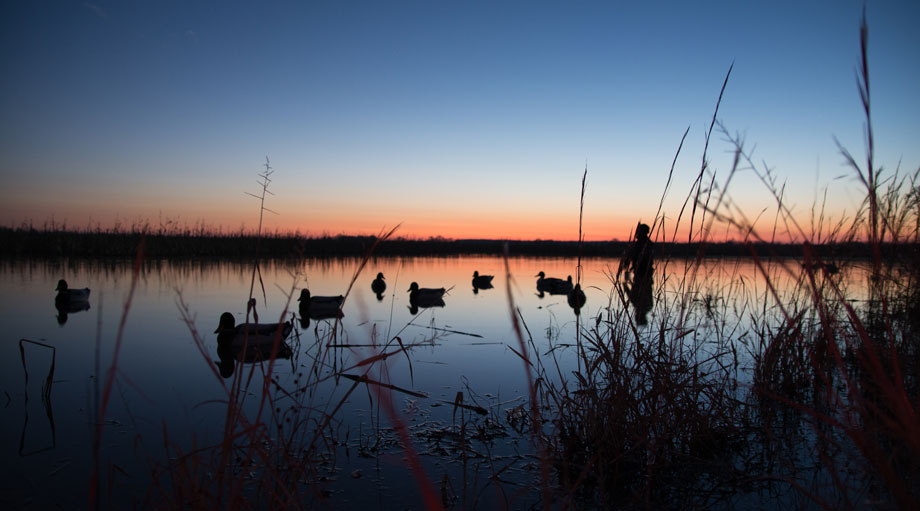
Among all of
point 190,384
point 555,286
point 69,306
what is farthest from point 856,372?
point 69,306

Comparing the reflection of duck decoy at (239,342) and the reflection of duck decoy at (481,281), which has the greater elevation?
the reflection of duck decoy at (481,281)

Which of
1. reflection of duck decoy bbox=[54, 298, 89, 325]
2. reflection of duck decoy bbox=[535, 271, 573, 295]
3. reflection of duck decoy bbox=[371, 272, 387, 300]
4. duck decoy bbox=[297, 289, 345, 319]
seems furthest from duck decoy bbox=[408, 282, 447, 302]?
reflection of duck decoy bbox=[54, 298, 89, 325]

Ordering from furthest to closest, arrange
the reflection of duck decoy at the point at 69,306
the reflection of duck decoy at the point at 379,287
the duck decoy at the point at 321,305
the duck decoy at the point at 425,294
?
the reflection of duck decoy at the point at 379,287
the duck decoy at the point at 425,294
the duck decoy at the point at 321,305
the reflection of duck decoy at the point at 69,306

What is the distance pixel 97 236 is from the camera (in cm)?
2273

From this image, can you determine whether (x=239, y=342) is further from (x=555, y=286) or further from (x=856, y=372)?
(x=555, y=286)

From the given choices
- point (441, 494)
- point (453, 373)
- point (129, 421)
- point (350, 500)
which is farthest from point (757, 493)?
point (129, 421)

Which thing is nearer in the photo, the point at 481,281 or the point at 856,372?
the point at 856,372

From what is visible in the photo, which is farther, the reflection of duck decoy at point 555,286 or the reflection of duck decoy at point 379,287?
the reflection of duck decoy at point 555,286

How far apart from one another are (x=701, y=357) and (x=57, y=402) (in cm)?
602

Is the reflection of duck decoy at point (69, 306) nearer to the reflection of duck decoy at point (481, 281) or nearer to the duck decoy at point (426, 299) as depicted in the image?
the duck decoy at point (426, 299)

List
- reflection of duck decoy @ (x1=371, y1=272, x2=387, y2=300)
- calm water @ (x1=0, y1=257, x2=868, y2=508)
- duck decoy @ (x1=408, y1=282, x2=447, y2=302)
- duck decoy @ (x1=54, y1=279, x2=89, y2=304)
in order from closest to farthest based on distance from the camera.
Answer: calm water @ (x1=0, y1=257, x2=868, y2=508), duck decoy @ (x1=54, y1=279, x2=89, y2=304), duck decoy @ (x1=408, y1=282, x2=447, y2=302), reflection of duck decoy @ (x1=371, y1=272, x2=387, y2=300)

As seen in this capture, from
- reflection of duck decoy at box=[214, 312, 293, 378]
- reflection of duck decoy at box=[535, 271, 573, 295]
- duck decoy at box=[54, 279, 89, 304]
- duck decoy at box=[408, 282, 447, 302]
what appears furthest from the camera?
reflection of duck decoy at box=[535, 271, 573, 295]

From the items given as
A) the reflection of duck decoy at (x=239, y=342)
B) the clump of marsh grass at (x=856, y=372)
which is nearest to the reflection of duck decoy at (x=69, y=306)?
the reflection of duck decoy at (x=239, y=342)

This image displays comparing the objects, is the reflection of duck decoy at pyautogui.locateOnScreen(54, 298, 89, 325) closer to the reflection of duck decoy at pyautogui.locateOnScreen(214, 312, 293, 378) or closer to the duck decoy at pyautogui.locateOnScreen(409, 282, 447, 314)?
the reflection of duck decoy at pyautogui.locateOnScreen(214, 312, 293, 378)
